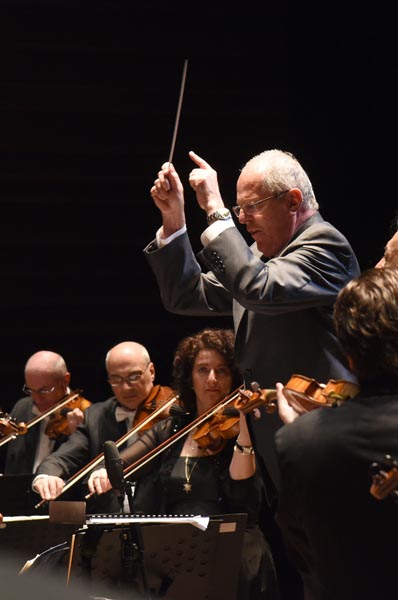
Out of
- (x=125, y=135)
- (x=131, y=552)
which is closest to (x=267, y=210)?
(x=131, y=552)

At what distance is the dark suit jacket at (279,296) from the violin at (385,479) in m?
0.75

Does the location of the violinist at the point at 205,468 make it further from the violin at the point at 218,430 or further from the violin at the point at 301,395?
the violin at the point at 301,395

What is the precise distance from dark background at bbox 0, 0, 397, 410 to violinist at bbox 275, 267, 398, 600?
9.78 ft

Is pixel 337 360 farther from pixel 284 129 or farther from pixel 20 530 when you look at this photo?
pixel 284 129

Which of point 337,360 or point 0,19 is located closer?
point 337,360

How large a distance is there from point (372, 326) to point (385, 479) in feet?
0.91

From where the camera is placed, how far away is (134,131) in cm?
515

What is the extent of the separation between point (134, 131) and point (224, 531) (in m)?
3.00

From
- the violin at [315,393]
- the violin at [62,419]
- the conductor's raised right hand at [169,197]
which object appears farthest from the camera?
the violin at [62,419]

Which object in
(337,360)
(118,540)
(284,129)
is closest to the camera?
(337,360)

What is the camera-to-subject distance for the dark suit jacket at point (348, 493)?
1.51 meters

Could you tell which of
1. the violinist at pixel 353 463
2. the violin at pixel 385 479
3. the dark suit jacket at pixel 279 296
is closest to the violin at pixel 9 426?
the dark suit jacket at pixel 279 296

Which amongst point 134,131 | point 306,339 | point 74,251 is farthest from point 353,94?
point 306,339

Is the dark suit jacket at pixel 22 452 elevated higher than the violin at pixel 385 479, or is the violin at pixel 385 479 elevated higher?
the violin at pixel 385 479
